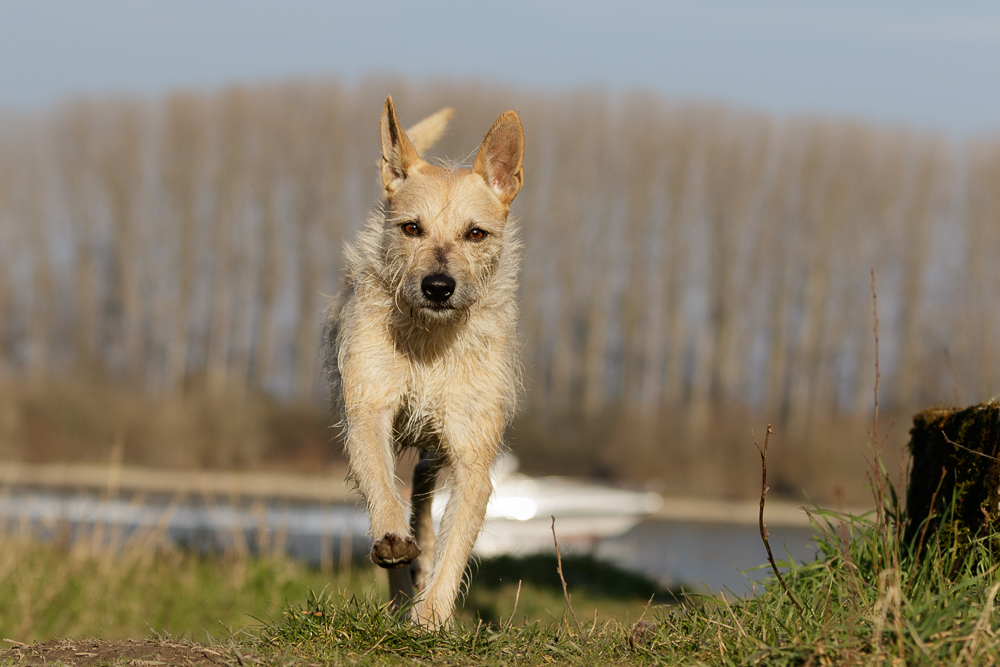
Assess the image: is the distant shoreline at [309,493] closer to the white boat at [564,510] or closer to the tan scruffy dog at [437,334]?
the white boat at [564,510]

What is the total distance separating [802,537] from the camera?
22750mm

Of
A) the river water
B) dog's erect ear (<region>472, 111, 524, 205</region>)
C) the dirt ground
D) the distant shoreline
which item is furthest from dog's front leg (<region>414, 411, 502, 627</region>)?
the distant shoreline

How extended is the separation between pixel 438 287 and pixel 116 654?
207 centimetres

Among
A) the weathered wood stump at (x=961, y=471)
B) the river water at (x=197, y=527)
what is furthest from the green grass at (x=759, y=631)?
the river water at (x=197, y=527)

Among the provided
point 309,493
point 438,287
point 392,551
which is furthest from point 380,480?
point 309,493

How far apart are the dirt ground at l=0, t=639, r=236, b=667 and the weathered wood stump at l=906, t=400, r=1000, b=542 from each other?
3.08 m

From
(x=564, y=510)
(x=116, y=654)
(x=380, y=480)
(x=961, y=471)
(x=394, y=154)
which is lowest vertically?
(x=564, y=510)

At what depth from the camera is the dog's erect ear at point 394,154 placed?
15.4 feet

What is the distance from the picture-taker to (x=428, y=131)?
607cm

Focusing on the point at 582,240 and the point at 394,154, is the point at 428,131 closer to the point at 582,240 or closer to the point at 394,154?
the point at 394,154

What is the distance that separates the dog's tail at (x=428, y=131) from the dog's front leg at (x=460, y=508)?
229 cm

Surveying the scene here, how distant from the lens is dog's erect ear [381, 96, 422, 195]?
4.69m

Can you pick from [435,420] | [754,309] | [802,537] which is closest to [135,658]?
[435,420]

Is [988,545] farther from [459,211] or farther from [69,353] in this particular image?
[69,353]
